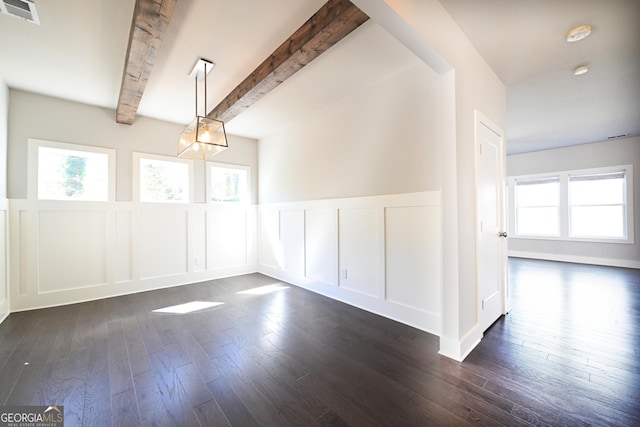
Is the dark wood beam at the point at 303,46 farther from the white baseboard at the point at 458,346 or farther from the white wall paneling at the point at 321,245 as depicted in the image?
the white baseboard at the point at 458,346

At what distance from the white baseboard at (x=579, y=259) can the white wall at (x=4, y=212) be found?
9.56 metres

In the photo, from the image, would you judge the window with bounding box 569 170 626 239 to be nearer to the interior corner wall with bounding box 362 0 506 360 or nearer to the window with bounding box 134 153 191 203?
the interior corner wall with bounding box 362 0 506 360

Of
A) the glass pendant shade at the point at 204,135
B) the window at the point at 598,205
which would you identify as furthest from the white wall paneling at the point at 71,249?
the window at the point at 598,205

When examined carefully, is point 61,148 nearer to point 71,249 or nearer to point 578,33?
point 71,249

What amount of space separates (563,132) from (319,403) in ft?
20.7

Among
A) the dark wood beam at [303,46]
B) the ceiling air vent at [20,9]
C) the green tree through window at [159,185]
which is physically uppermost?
the ceiling air vent at [20,9]

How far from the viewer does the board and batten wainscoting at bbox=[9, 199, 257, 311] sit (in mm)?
3178

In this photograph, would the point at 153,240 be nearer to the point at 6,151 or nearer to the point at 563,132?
the point at 6,151

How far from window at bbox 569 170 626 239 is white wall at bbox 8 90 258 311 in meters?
7.63

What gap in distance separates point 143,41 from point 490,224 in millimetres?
3489

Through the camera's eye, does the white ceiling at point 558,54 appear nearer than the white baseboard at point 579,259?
Yes

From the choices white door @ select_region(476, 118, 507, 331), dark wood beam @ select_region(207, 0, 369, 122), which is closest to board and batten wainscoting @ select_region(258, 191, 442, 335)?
white door @ select_region(476, 118, 507, 331)

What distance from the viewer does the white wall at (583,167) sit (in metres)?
5.22

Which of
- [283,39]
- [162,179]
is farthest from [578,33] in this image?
[162,179]
